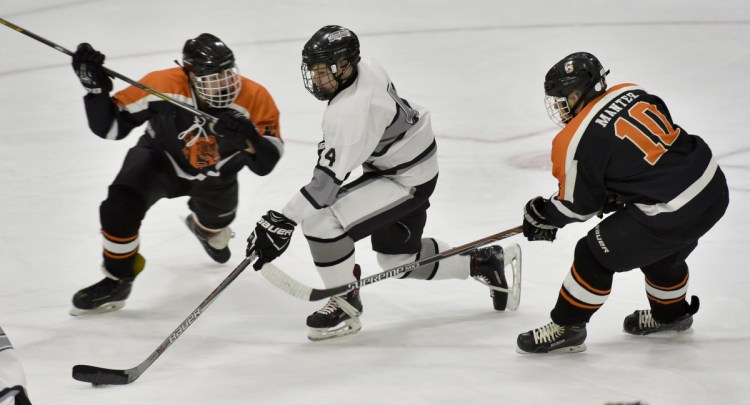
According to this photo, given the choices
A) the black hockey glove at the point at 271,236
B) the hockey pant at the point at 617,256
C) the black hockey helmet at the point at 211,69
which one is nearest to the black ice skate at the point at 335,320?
the black hockey glove at the point at 271,236

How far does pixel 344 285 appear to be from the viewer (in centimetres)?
313

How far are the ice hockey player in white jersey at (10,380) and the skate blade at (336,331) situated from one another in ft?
4.59

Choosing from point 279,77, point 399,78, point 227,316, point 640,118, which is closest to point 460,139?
point 399,78

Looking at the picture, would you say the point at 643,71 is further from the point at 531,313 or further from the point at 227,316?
the point at 227,316

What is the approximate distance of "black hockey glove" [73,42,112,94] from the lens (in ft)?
10.5

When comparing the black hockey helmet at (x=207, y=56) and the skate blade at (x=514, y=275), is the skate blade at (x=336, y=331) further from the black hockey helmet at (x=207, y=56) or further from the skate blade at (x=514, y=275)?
the black hockey helmet at (x=207, y=56)

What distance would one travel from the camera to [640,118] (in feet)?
8.93

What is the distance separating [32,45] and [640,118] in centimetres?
455

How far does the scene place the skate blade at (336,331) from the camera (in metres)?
3.15

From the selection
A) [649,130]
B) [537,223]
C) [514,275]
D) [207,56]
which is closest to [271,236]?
[207,56]

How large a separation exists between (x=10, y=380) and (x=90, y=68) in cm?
162

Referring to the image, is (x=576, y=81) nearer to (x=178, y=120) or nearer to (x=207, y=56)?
(x=207, y=56)

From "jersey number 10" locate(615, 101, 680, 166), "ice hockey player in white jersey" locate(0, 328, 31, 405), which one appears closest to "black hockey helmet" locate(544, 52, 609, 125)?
"jersey number 10" locate(615, 101, 680, 166)

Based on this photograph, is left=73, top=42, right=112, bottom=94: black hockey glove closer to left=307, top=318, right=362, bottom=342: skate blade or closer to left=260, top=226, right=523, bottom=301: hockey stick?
left=260, top=226, right=523, bottom=301: hockey stick
